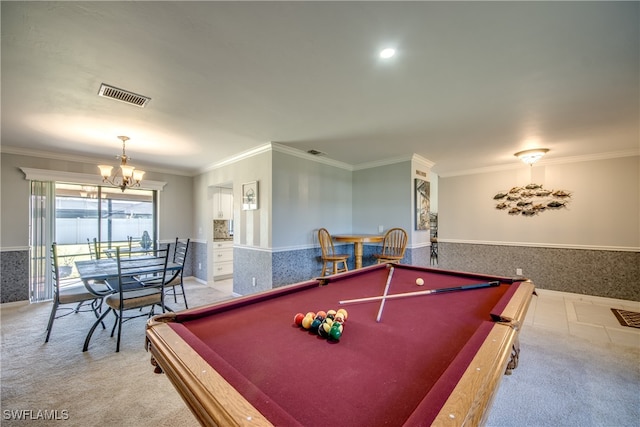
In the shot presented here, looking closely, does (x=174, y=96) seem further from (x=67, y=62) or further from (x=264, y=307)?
(x=264, y=307)

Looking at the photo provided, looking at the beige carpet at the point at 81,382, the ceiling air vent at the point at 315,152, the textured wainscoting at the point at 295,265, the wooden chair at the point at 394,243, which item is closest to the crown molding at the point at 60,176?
the beige carpet at the point at 81,382

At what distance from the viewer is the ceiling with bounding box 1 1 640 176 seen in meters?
1.43

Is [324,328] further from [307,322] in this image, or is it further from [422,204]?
[422,204]

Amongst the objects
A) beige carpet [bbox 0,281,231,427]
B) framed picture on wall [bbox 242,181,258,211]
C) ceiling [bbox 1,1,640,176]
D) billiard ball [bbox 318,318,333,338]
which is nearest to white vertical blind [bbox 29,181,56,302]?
ceiling [bbox 1,1,640,176]

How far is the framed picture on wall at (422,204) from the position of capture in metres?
4.53

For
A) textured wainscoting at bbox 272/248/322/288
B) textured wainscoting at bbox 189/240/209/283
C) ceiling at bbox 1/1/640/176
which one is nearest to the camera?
ceiling at bbox 1/1/640/176

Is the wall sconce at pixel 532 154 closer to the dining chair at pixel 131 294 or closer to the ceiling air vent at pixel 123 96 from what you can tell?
the ceiling air vent at pixel 123 96

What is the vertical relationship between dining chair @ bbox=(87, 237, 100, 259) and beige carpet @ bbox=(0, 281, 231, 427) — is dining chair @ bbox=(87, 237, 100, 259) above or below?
above

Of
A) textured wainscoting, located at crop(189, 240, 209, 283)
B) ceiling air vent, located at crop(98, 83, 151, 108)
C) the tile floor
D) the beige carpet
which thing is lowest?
the tile floor

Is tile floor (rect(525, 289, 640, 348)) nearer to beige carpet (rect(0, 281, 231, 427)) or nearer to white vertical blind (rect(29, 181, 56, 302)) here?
beige carpet (rect(0, 281, 231, 427))

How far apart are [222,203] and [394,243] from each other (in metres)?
3.77

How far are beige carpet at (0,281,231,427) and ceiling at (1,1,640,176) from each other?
2.43 metres

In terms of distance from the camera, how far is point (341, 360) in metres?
0.95

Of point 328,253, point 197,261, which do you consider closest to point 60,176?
point 197,261
